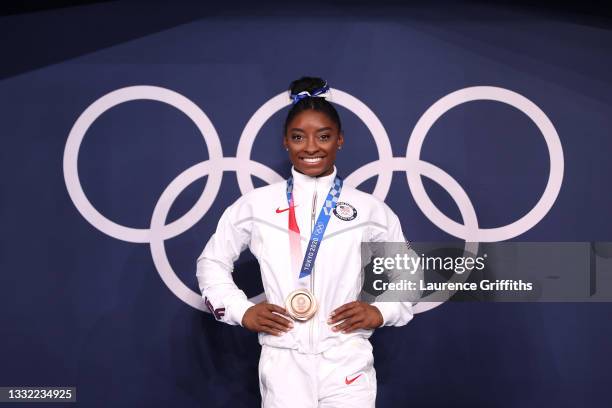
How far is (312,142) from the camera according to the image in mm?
2754

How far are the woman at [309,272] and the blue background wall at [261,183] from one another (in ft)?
2.01

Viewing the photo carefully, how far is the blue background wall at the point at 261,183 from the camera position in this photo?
11.2ft

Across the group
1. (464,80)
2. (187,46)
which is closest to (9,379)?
(187,46)

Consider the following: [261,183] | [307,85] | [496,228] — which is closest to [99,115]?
[261,183]

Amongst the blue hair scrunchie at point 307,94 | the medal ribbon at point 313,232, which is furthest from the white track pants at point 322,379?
the blue hair scrunchie at point 307,94

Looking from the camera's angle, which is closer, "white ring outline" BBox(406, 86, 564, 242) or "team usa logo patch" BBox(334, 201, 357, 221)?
"team usa logo patch" BBox(334, 201, 357, 221)

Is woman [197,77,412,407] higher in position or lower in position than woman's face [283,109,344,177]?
lower

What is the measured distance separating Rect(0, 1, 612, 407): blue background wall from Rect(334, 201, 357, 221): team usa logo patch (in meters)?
0.68

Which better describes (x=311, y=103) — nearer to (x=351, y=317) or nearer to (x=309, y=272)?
(x=309, y=272)

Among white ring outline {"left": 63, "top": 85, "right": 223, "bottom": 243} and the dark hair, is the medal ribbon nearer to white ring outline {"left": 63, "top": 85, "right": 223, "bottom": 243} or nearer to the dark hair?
Answer: the dark hair

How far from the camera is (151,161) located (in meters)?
3.44

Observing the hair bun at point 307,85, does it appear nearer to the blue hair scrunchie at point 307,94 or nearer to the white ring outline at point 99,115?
the blue hair scrunchie at point 307,94

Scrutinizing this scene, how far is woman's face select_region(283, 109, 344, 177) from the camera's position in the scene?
2760mm

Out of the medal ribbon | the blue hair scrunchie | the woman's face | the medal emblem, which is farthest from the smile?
the medal emblem
